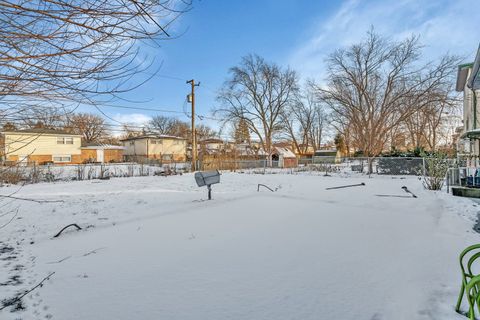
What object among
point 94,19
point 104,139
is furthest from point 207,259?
point 104,139

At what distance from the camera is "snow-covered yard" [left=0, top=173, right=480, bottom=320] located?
194cm

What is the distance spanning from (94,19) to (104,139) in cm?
4231

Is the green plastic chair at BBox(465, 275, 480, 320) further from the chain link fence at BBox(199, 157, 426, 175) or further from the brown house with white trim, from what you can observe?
the brown house with white trim

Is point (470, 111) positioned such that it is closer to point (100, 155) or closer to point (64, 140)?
point (64, 140)

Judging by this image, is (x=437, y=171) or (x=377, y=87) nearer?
(x=437, y=171)

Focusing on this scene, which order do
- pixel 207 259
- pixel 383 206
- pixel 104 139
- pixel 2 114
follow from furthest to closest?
pixel 104 139 < pixel 383 206 < pixel 207 259 < pixel 2 114

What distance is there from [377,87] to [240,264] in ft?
65.9

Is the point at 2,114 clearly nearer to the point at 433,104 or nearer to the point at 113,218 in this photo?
the point at 113,218

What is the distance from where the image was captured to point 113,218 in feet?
16.5

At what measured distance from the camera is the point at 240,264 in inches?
108

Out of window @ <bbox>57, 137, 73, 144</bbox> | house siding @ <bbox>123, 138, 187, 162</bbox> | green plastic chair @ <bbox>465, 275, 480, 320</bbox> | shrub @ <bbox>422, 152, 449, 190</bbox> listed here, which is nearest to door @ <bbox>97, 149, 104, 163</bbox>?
window @ <bbox>57, 137, 73, 144</bbox>

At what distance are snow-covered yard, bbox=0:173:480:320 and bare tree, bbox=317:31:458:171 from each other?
14.5 m

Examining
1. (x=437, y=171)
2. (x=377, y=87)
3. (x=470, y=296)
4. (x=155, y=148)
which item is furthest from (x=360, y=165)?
(x=155, y=148)

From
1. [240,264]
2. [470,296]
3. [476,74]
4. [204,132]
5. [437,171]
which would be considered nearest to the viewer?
[470,296]
